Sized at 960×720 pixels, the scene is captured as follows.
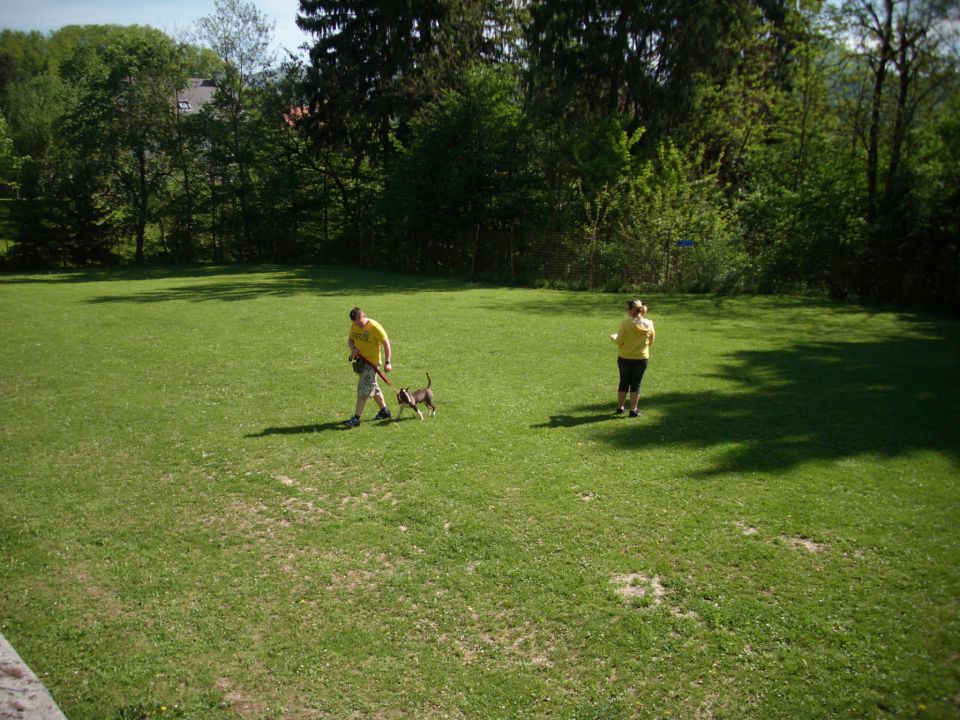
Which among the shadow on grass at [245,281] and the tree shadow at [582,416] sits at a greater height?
the shadow on grass at [245,281]

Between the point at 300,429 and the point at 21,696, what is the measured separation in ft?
21.3

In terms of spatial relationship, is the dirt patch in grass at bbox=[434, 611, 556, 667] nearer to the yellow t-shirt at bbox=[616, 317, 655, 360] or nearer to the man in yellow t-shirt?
the man in yellow t-shirt

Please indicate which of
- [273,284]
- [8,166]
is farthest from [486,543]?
[8,166]

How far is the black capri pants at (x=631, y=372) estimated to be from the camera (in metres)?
9.56

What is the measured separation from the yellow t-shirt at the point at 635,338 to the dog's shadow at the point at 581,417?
1011mm

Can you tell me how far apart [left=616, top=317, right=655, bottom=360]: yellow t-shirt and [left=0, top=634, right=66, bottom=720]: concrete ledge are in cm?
809

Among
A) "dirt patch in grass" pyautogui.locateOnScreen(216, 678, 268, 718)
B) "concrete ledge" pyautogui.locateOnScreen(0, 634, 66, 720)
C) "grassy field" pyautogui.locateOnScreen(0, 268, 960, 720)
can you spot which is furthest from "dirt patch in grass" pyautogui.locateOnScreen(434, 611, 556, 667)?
"concrete ledge" pyautogui.locateOnScreen(0, 634, 66, 720)

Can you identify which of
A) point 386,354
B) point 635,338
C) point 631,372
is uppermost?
point 635,338

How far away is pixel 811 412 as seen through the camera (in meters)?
10.0

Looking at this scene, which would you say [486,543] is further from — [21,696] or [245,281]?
[245,281]

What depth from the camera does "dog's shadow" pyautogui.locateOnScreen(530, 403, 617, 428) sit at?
953cm

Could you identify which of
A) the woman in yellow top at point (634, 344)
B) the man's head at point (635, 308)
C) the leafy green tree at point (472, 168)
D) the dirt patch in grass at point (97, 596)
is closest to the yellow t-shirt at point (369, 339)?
the woman in yellow top at point (634, 344)

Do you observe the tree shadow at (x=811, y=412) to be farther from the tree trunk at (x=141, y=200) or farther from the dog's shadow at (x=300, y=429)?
the tree trunk at (x=141, y=200)

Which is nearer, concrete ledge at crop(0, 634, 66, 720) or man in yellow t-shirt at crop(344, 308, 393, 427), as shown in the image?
concrete ledge at crop(0, 634, 66, 720)
